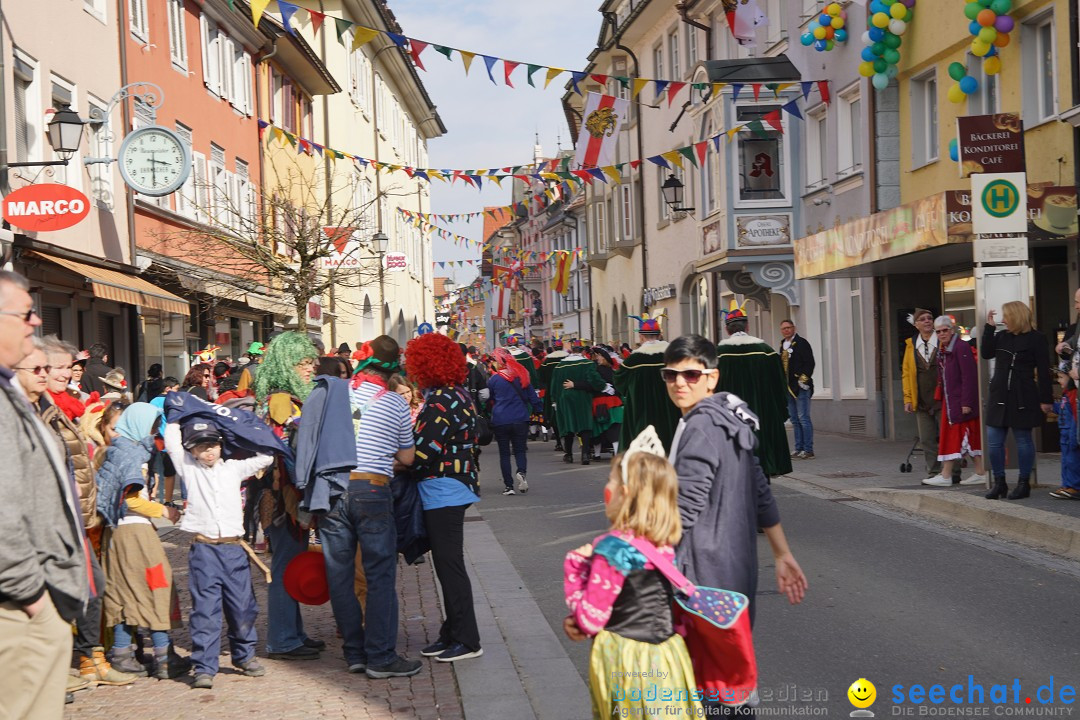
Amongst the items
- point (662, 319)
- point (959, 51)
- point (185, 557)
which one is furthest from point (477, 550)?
point (662, 319)

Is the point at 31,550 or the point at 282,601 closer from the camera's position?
the point at 31,550

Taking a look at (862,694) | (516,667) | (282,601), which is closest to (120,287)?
(282,601)

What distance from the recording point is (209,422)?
6.80 metres

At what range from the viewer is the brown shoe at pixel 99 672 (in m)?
6.95

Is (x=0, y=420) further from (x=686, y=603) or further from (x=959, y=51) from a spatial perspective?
(x=959, y=51)

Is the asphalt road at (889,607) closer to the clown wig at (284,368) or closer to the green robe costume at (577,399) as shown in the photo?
the clown wig at (284,368)

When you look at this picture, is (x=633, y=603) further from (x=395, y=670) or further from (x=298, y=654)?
(x=298, y=654)

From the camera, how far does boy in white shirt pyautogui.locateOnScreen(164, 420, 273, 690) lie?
6.79m

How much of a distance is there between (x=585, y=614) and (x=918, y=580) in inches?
214

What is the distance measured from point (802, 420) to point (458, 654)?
12323 mm

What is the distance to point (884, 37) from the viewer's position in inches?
822

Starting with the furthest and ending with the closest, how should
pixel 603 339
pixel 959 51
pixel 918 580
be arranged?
pixel 603 339, pixel 959 51, pixel 918 580

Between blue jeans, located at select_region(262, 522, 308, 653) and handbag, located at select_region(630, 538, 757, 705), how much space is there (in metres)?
3.62

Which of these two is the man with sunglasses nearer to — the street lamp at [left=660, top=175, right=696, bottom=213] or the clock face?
the clock face
